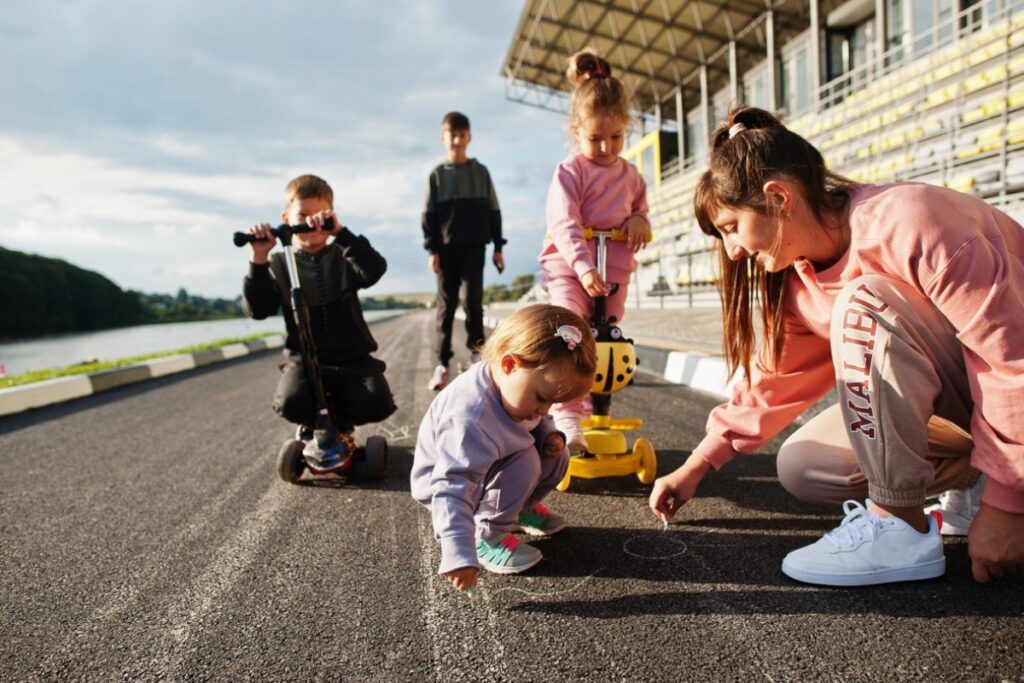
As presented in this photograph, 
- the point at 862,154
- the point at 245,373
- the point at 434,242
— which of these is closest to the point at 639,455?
the point at 434,242

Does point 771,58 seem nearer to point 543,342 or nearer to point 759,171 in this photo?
point 759,171

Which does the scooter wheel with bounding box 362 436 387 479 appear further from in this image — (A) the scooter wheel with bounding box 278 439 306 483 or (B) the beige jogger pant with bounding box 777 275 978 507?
(B) the beige jogger pant with bounding box 777 275 978 507

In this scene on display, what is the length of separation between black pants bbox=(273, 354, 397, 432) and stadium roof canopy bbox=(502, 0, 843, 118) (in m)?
22.4

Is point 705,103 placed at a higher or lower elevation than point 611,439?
higher

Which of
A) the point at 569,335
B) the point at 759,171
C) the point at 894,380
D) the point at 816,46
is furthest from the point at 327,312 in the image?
the point at 816,46

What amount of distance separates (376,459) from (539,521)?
99 cm

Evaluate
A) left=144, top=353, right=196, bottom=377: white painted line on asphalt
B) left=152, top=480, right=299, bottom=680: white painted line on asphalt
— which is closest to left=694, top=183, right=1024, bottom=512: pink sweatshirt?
left=152, top=480, right=299, bottom=680: white painted line on asphalt

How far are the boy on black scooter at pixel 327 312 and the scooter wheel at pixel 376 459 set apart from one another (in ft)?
0.36

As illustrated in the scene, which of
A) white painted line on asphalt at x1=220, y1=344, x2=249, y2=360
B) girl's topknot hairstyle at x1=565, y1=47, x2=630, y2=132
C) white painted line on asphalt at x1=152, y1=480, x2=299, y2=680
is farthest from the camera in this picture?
white painted line on asphalt at x1=220, y1=344, x2=249, y2=360

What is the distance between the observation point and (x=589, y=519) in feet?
7.07

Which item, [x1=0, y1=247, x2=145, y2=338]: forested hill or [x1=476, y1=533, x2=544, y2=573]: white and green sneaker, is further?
[x1=0, y1=247, x2=145, y2=338]: forested hill

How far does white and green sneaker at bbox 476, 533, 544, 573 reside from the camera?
5.77 feet

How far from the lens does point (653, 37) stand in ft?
77.9

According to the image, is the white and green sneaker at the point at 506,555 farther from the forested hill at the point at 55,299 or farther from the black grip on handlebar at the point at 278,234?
the forested hill at the point at 55,299
